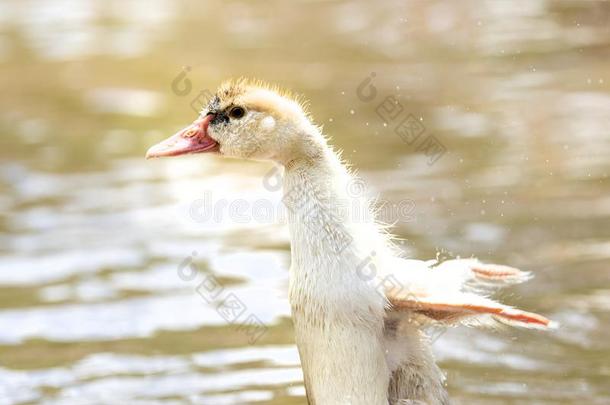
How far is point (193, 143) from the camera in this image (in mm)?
5441

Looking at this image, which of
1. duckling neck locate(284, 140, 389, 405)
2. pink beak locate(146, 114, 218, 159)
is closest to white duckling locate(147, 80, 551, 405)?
duckling neck locate(284, 140, 389, 405)

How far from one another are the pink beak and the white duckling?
6.4 inches

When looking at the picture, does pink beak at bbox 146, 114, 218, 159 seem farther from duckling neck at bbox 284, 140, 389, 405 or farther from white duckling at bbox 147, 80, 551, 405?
duckling neck at bbox 284, 140, 389, 405

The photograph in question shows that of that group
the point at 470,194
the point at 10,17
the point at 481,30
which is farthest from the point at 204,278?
the point at 10,17

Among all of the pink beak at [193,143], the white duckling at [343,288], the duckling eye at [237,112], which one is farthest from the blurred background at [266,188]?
the duckling eye at [237,112]

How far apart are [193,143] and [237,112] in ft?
0.90

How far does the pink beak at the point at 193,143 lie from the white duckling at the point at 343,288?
16cm

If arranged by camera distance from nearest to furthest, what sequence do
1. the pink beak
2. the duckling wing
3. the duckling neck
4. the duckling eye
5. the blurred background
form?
the duckling wing < the duckling neck < the duckling eye < the pink beak < the blurred background

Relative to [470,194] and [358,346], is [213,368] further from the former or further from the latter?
[470,194]

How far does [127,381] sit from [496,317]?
8.34ft

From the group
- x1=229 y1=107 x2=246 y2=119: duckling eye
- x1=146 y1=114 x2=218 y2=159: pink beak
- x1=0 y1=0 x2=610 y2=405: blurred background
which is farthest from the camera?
x1=0 y1=0 x2=610 y2=405: blurred background

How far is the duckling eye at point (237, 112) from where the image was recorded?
530 cm

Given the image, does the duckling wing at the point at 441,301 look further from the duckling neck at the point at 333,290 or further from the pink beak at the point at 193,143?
the pink beak at the point at 193,143

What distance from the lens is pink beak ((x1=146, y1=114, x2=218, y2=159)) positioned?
17.7ft
